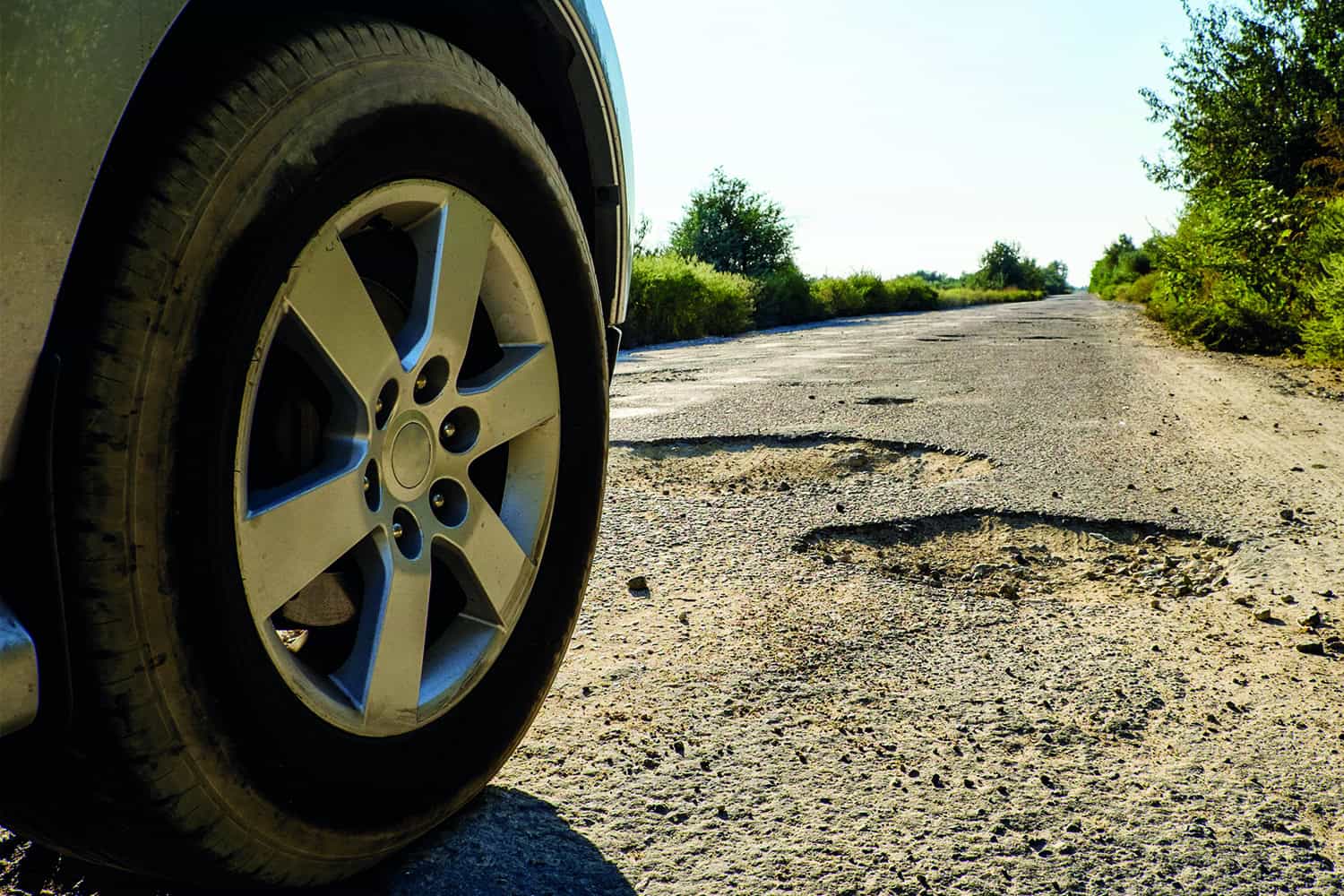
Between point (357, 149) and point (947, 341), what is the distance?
11986mm

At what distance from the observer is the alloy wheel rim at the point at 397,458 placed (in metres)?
1.17

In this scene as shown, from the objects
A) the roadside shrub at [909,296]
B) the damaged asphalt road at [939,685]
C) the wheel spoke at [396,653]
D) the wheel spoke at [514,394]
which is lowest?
the damaged asphalt road at [939,685]

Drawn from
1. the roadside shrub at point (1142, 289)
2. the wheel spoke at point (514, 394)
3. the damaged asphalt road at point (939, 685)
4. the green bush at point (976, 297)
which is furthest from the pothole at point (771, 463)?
the green bush at point (976, 297)

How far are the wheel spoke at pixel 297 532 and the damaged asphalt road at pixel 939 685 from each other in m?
0.48

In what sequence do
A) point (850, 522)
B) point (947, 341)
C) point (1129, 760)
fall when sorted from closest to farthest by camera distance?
point (1129, 760) < point (850, 522) < point (947, 341)

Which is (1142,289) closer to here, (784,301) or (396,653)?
(784,301)

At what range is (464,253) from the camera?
140 cm

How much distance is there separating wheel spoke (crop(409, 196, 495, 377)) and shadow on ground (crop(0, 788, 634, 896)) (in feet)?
2.28

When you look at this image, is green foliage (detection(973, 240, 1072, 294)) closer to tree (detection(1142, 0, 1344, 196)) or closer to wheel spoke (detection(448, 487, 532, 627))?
tree (detection(1142, 0, 1344, 196))

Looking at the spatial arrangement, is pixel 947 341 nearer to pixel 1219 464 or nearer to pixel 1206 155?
pixel 1206 155

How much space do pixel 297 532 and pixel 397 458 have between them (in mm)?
197

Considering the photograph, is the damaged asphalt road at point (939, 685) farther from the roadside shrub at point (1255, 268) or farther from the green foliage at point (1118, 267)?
the green foliage at point (1118, 267)

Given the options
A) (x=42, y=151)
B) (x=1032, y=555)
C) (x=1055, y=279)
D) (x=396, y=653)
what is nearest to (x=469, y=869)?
(x=396, y=653)

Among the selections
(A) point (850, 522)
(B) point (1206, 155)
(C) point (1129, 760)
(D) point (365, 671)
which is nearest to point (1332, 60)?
(B) point (1206, 155)
